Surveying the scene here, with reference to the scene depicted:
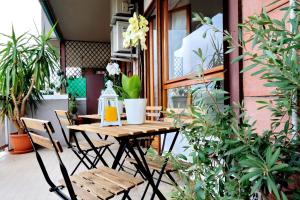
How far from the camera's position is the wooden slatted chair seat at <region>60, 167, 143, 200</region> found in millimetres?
1429

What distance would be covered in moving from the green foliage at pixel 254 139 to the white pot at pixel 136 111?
37.1 inches

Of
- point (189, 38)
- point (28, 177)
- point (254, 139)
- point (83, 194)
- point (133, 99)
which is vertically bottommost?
point (28, 177)

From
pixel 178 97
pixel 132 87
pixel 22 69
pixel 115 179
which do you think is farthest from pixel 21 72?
pixel 115 179

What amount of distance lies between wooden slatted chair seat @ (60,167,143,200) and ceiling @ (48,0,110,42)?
5661 millimetres

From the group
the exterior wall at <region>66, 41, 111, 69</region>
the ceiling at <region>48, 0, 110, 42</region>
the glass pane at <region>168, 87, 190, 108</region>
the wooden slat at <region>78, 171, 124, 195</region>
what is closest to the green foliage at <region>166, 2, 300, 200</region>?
the wooden slat at <region>78, 171, 124, 195</region>

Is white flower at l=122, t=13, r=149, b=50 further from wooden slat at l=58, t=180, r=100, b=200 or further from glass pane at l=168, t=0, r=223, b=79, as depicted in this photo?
wooden slat at l=58, t=180, r=100, b=200

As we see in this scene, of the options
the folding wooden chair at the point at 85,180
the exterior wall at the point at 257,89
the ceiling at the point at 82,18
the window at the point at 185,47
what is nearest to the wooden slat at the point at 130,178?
the folding wooden chair at the point at 85,180

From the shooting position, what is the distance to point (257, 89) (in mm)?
1378

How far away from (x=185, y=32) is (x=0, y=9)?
5427 millimetres

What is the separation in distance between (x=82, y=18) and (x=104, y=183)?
7.12 meters

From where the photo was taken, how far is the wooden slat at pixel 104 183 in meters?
1.44

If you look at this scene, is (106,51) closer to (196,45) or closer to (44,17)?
(44,17)

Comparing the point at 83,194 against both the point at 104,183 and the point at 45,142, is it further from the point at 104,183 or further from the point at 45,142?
the point at 45,142

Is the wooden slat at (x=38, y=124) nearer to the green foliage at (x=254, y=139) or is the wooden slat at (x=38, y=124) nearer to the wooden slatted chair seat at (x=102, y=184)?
the wooden slatted chair seat at (x=102, y=184)
